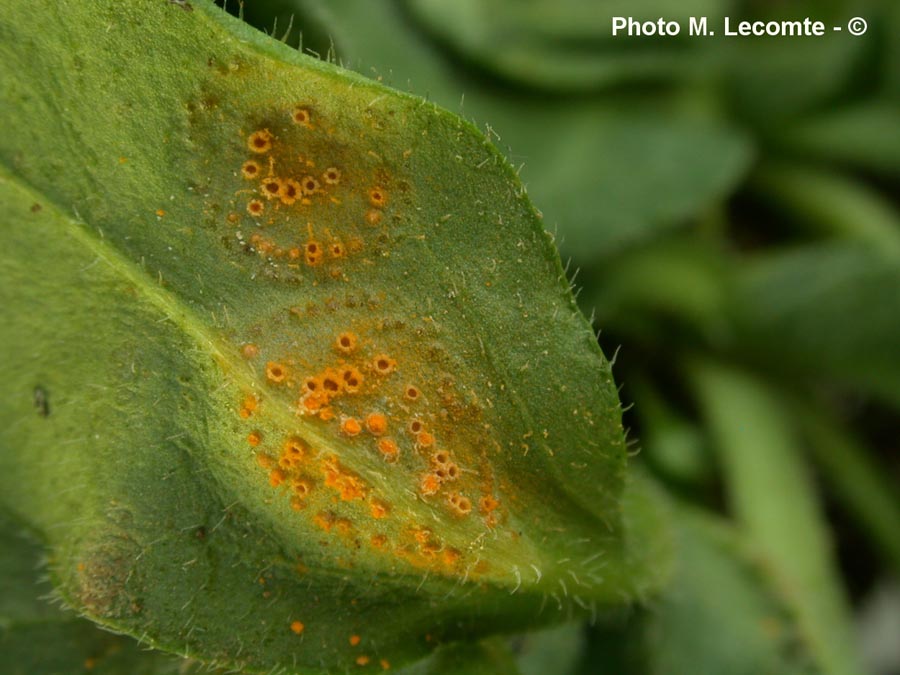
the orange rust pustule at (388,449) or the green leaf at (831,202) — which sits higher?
Answer: the green leaf at (831,202)

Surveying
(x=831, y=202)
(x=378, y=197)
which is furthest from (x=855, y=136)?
(x=378, y=197)

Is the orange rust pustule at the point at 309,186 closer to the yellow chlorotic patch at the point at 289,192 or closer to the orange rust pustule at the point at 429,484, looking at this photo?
the yellow chlorotic patch at the point at 289,192

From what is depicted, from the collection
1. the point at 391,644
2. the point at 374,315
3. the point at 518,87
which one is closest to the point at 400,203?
the point at 374,315

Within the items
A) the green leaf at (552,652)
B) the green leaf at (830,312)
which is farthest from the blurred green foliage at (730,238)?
the green leaf at (552,652)

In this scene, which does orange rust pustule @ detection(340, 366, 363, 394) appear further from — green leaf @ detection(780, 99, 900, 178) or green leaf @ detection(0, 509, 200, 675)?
green leaf @ detection(780, 99, 900, 178)

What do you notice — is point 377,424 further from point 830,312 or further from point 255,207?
point 830,312

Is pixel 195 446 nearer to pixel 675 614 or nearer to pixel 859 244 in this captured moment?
pixel 675 614

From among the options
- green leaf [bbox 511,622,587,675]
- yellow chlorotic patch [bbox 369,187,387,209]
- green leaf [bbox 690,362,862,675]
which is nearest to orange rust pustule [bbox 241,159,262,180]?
yellow chlorotic patch [bbox 369,187,387,209]
